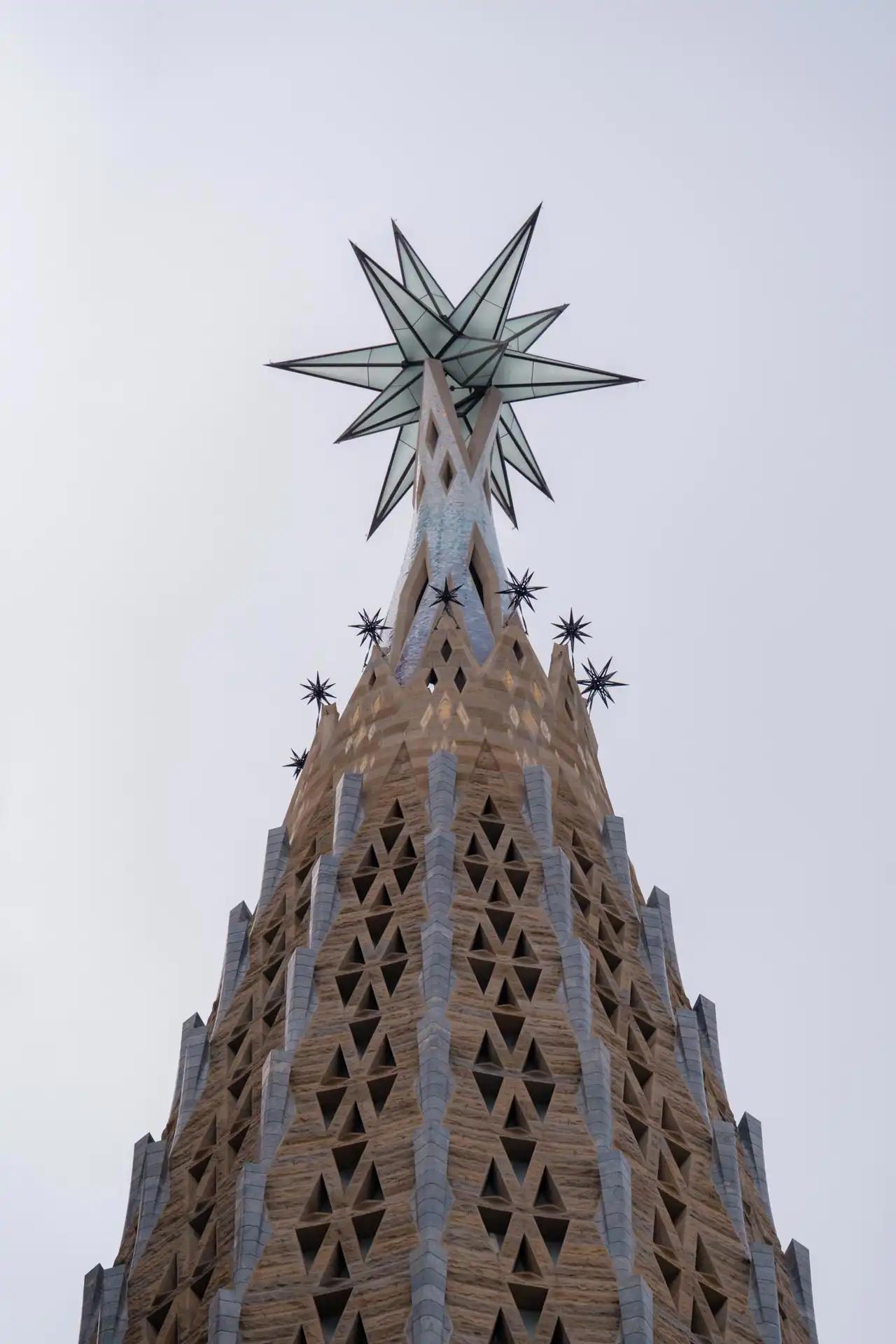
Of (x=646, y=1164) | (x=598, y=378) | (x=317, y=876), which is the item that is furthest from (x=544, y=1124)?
(x=598, y=378)

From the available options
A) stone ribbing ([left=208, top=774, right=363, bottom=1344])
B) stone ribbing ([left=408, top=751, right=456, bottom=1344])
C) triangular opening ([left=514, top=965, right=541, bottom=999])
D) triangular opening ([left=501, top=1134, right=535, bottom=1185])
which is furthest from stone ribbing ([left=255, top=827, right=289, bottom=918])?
triangular opening ([left=501, top=1134, right=535, bottom=1185])

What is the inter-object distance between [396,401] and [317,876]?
649 inches

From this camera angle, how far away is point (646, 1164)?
96.8 feet

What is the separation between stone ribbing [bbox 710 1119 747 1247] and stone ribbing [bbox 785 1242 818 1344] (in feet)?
4.46

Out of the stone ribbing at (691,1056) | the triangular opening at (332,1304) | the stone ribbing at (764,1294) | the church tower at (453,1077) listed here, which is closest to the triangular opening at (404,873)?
the church tower at (453,1077)

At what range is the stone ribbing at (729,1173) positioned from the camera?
3033cm

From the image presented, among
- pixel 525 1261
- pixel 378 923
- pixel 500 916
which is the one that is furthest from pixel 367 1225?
pixel 500 916

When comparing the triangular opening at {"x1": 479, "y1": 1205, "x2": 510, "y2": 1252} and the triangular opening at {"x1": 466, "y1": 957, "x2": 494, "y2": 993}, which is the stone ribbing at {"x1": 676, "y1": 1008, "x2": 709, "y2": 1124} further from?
the triangular opening at {"x1": 479, "y1": 1205, "x2": 510, "y2": 1252}

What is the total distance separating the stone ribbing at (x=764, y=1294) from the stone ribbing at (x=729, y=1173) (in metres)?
0.38

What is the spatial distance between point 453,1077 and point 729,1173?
13.8ft

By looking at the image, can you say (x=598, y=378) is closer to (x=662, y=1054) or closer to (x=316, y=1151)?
(x=662, y=1054)

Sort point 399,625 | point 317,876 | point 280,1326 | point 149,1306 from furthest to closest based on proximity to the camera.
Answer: point 399,625, point 317,876, point 149,1306, point 280,1326

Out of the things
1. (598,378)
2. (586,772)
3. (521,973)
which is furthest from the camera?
(598,378)

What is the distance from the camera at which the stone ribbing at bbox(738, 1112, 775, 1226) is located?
32781 millimetres
